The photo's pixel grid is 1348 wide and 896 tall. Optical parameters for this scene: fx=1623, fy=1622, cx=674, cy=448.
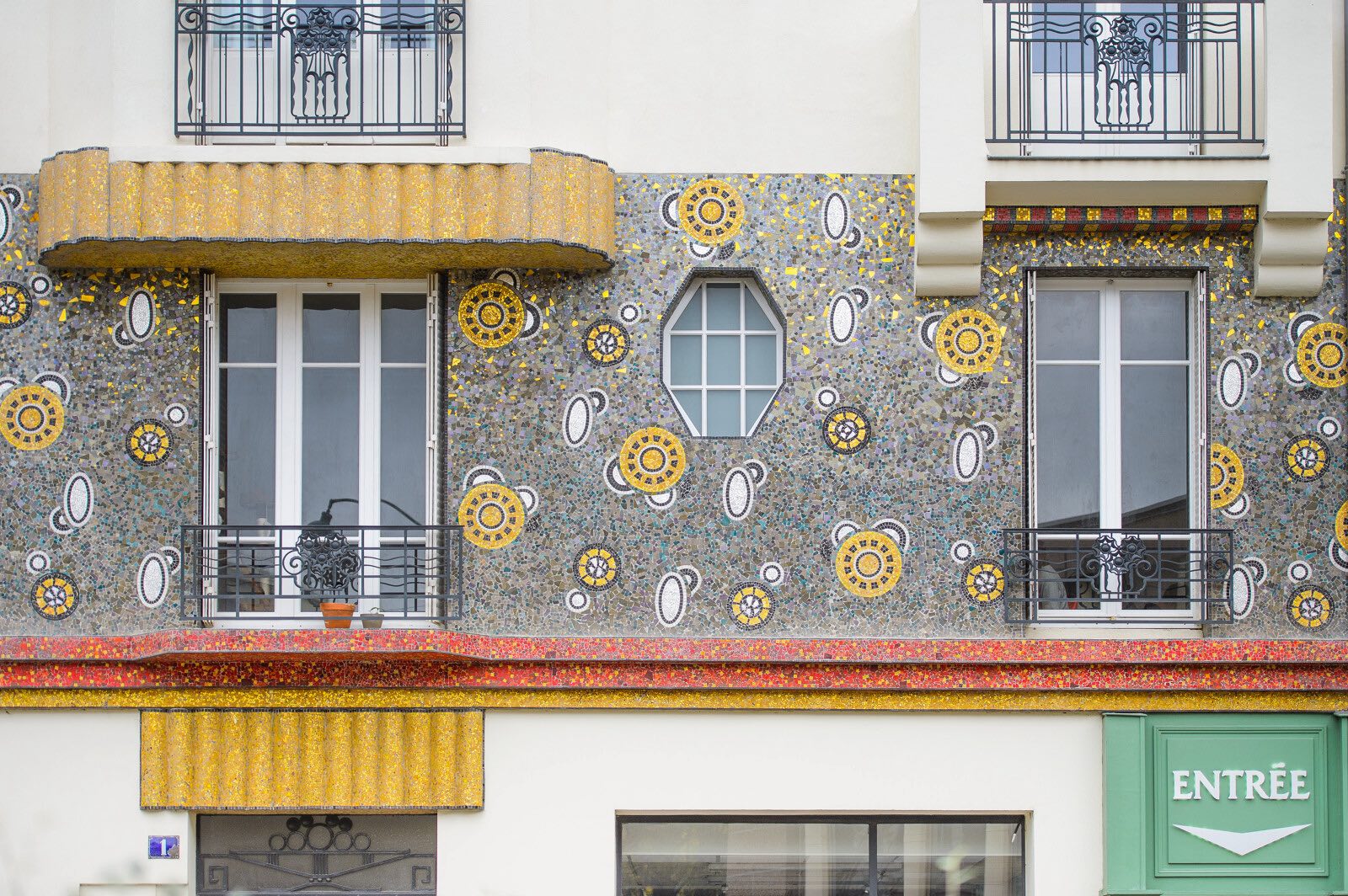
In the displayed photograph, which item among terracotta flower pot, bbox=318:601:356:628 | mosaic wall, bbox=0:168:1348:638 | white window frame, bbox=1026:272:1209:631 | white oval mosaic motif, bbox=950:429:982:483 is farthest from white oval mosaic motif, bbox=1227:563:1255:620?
terracotta flower pot, bbox=318:601:356:628

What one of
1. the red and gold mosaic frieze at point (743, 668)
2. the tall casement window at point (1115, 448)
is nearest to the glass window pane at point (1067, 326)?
the tall casement window at point (1115, 448)

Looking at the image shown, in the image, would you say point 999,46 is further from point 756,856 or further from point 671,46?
point 756,856

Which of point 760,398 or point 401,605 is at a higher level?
point 760,398

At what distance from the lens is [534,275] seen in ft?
33.4

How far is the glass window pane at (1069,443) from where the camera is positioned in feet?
33.7

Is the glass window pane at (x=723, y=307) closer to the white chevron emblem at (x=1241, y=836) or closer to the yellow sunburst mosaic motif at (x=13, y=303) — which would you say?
the white chevron emblem at (x=1241, y=836)

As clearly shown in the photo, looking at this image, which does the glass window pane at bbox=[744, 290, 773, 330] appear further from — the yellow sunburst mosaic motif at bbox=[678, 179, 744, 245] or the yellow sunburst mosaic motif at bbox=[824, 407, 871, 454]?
the yellow sunburst mosaic motif at bbox=[824, 407, 871, 454]

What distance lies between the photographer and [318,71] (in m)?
10.0

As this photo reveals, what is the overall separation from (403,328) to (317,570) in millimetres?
1689

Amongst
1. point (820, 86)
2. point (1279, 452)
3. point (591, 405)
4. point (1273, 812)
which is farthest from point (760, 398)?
point (1273, 812)

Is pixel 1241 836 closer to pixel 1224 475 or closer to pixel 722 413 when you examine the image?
pixel 1224 475

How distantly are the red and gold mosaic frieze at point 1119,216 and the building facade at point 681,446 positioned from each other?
36 millimetres

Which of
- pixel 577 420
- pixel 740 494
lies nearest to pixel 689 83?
pixel 577 420

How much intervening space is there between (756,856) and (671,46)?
5100mm
